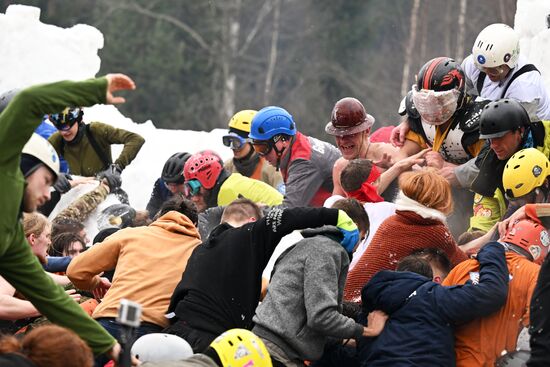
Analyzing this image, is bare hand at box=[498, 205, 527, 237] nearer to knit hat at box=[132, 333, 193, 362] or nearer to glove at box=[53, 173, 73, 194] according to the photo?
knit hat at box=[132, 333, 193, 362]

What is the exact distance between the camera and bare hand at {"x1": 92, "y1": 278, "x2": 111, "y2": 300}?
8.59 metres

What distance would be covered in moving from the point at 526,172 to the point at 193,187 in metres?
3.62

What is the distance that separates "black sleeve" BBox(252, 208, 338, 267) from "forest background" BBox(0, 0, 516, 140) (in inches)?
1051

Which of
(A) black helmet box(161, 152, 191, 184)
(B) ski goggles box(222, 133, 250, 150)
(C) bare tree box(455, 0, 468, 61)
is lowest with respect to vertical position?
(C) bare tree box(455, 0, 468, 61)

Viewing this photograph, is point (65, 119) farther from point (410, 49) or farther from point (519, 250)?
point (410, 49)

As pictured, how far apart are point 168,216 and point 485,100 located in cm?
292

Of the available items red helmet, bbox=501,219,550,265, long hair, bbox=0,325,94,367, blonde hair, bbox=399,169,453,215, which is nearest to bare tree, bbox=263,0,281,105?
blonde hair, bbox=399,169,453,215

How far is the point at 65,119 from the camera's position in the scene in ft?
41.8

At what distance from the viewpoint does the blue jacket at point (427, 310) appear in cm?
739

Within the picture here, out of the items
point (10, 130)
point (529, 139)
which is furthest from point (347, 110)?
point (10, 130)

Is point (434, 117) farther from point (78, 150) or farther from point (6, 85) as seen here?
point (6, 85)

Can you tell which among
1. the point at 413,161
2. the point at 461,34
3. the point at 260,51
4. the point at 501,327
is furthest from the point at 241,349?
the point at 260,51

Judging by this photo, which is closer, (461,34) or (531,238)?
(531,238)

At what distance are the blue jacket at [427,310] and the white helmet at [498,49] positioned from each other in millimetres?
2798
